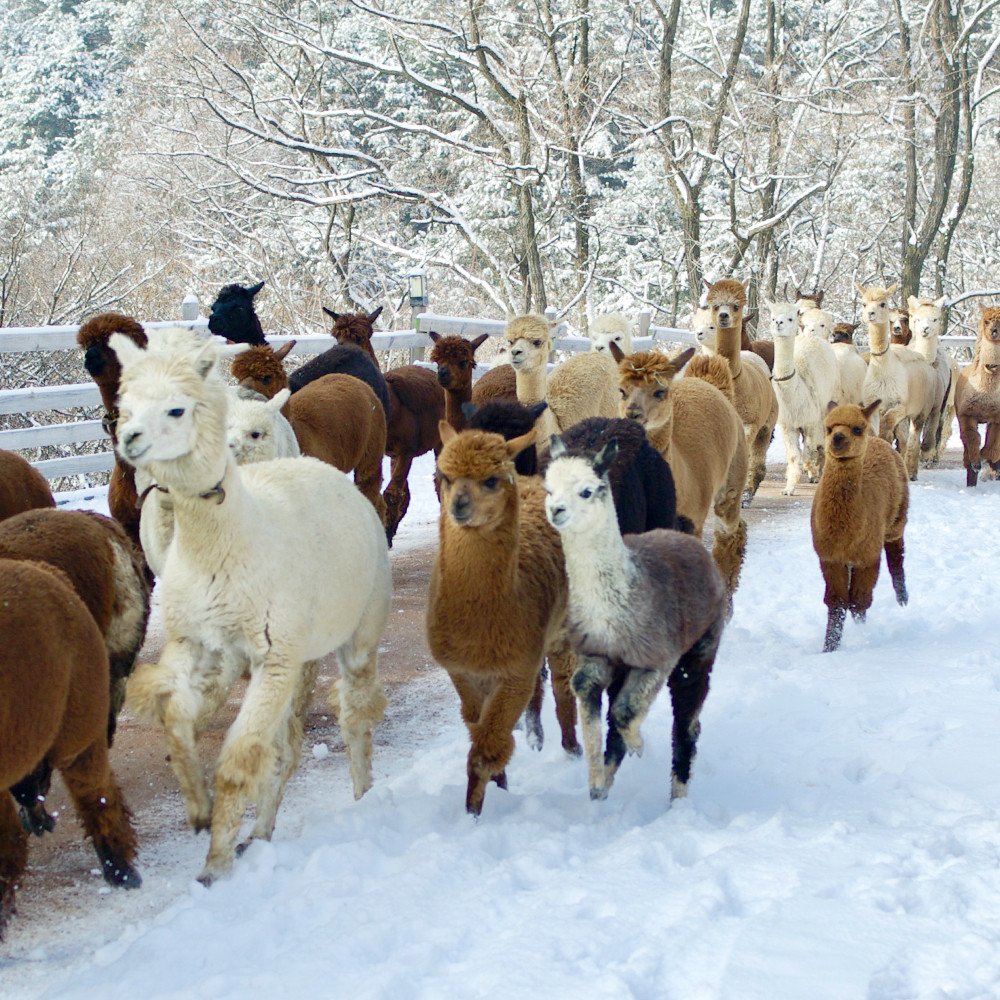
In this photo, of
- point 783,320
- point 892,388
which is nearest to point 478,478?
point 783,320

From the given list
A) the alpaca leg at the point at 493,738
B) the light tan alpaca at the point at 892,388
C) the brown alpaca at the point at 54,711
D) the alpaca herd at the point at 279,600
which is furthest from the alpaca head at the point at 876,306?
the brown alpaca at the point at 54,711

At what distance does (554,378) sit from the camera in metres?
8.87

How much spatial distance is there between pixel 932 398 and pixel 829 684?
9707 mm

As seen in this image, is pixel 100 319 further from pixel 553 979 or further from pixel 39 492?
pixel 553 979

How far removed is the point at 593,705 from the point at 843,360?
10.6 meters

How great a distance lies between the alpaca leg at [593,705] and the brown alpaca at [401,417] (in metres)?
5.33

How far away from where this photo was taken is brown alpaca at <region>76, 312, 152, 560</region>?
627cm

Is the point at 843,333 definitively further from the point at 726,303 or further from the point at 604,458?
the point at 604,458

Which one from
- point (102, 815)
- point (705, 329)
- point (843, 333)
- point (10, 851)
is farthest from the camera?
point (843, 333)

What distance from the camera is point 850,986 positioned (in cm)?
315

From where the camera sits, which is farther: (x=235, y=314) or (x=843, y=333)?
(x=843, y=333)

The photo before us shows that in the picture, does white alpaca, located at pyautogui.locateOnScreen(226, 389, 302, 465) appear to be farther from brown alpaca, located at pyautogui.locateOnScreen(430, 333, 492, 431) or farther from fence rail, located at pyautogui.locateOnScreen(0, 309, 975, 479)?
fence rail, located at pyautogui.locateOnScreen(0, 309, 975, 479)

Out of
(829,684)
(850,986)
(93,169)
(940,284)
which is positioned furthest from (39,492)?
(93,169)

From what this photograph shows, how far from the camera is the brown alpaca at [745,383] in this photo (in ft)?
37.5
